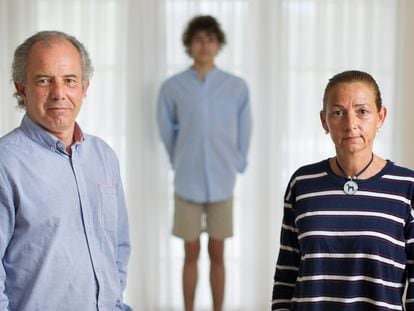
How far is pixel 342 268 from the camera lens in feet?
4.84

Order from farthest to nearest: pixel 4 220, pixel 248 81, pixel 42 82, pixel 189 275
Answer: pixel 248 81, pixel 189 275, pixel 42 82, pixel 4 220

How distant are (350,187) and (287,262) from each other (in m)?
0.28

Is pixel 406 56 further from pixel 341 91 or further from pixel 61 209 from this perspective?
pixel 61 209

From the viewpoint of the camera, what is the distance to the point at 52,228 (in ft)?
4.83

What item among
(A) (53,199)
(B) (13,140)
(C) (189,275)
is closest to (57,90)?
(B) (13,140)

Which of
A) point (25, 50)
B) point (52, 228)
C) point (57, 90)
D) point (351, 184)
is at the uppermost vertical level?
point (25, 50)

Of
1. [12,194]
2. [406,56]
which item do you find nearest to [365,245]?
[12,194]

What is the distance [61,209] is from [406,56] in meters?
2.85

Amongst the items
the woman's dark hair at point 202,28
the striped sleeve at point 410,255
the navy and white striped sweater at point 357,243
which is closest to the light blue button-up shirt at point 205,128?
the woman's dark hair at point 202,28

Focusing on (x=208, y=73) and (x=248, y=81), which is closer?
(x=208, y=73)

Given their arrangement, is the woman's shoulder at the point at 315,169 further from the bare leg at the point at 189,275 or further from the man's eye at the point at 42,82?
the bare leg at the point at 189,275

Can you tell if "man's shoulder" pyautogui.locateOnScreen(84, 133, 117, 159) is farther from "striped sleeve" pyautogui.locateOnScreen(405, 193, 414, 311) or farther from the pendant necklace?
"striped sleeve" pyautogui.locateOnScreen(405, 193, 414, 311)

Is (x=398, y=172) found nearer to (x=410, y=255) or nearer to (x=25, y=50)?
(x=410, y=255)

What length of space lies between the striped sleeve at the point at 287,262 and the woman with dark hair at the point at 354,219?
40mm
